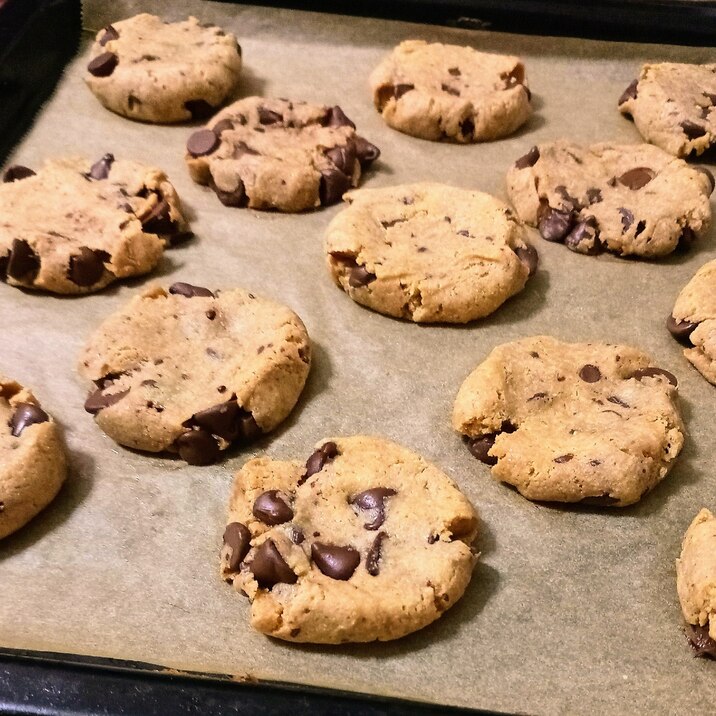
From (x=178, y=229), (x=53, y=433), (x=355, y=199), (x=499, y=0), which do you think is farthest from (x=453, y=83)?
(x=53, y=433)

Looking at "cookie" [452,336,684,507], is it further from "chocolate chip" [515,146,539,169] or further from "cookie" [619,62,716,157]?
"cookie" [619,62,716,157]

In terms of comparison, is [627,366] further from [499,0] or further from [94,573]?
[499,0]

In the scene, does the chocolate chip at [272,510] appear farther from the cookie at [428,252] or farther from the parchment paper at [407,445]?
the cookie at [428,252]

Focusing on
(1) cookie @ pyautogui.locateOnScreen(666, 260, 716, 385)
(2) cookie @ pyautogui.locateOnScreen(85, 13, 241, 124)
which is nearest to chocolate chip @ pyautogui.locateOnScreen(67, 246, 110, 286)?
(2) cookie @ pyautogui.locateOnScreen(85, 13, 241, 124)

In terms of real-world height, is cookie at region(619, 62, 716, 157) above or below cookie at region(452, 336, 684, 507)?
above

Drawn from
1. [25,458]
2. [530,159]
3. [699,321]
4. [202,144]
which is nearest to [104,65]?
[202,144]

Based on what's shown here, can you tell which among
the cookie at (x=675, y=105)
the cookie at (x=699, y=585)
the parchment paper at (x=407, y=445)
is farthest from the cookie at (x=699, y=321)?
the cookie at (x=675, y=105)
